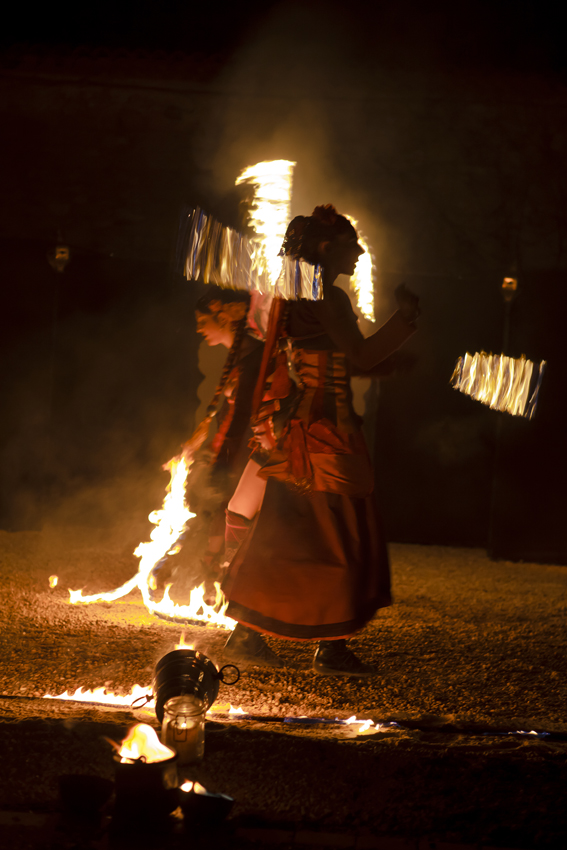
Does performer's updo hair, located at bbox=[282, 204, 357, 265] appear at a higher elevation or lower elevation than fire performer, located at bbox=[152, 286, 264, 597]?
higher

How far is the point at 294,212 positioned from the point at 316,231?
159 inches

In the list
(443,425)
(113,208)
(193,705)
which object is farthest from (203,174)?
(193,705)

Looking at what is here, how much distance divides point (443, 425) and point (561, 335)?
1379 mm

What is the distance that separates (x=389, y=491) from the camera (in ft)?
23.9

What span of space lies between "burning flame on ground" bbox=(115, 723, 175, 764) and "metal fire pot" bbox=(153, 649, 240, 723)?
0.18 metres

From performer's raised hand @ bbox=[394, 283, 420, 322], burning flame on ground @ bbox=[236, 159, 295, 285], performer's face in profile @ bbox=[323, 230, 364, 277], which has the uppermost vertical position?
burning flame on ground @ bbox=[236, 159, 295, 285]

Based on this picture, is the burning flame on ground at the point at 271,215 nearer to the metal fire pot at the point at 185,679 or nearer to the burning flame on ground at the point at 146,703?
the metal fire pot at the point at 185,679

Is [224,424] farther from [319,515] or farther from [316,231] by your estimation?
[316,231]

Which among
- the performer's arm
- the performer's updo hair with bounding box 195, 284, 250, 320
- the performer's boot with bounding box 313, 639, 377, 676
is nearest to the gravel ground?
the performer's boot with bounding box 313, 639, 377, 676

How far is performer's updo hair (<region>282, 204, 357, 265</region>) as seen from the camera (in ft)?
10.8

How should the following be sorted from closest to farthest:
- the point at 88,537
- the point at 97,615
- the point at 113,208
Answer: the point at 97,615 → the point at 88,537 → the point at 113,208

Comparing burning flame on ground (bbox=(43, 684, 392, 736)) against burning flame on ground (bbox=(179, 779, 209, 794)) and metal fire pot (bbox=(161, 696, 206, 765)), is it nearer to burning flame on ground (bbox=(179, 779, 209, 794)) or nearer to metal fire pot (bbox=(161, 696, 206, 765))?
metal fire pot (bbox=(161, 696, 206, 765))

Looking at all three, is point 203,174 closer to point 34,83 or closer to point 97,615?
point 34,83

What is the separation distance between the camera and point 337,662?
129 inches
